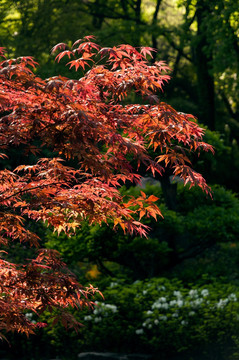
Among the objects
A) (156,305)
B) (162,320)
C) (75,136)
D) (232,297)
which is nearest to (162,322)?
(162,320)

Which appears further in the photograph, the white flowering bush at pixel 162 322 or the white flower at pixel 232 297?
the white flower at pixel 232 297

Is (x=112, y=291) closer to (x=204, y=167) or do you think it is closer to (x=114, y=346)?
(x=114, y=346)

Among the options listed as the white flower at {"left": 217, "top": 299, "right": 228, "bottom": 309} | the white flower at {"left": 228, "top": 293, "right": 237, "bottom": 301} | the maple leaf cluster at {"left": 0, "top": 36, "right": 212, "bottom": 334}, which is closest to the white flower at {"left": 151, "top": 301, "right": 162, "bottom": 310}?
the white flower at {"left": 217, "top": 299, "right": 228, "bottom": 309}

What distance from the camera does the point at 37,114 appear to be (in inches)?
152

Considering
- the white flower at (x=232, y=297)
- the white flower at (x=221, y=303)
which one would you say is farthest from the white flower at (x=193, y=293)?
the white flower at (x=232, y=297)

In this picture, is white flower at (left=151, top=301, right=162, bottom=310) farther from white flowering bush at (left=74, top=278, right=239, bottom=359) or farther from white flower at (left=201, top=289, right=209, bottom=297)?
white flower at (left=201, top=289, right=209, bottom=297)

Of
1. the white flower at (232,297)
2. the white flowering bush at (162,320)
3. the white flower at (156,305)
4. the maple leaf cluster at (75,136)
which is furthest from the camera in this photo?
the white flower at (232,297)

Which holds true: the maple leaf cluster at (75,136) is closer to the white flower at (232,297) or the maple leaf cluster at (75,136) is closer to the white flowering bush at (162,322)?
the white flowering bush at (162,322)

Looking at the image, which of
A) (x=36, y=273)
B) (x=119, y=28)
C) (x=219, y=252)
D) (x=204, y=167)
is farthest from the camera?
(x=119, y=28)

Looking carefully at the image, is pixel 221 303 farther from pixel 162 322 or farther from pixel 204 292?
pixel 162 322

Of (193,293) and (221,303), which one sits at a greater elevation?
(221,303)

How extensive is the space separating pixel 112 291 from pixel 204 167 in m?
3.26

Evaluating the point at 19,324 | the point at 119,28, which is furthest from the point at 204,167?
the point at 119,28

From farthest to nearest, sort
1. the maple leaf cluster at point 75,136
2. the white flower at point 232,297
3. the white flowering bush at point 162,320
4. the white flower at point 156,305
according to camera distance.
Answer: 1. the white flower at point 232,297
2. the white flower at point 156,305
3. the white flowering bush at point 162,320
4. the maple leaf cluster at point 75,136
